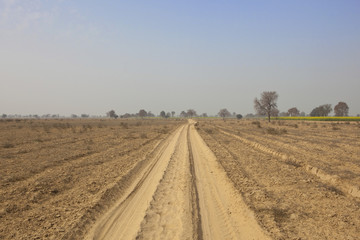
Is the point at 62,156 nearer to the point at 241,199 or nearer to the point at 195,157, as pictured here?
the point at 195,157

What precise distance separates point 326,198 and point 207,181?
3.69 m

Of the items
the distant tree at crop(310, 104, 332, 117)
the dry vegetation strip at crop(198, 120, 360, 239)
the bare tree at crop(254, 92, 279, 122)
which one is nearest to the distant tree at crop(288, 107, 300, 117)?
the distant tree at crop(310, 104, 332, 117)

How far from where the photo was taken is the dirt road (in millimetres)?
4688

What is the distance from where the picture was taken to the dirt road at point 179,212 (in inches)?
185

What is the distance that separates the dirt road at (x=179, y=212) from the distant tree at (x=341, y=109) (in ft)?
476

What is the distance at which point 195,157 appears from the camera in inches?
528

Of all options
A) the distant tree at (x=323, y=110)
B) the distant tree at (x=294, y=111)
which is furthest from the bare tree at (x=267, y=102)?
the distant tree at (x=294, y=111)

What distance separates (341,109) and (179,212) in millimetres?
149551

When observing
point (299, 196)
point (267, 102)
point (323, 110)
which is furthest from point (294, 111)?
point (299, 196)

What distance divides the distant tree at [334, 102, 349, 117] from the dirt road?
5717 inches

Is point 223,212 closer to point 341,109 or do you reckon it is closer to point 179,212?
point 179,212

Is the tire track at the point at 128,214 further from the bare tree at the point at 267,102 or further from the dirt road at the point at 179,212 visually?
the bare tree at the point at 267,102

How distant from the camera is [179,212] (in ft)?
18.5

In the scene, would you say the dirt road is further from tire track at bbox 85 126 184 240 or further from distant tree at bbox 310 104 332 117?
distant tree at bbox 310 104 332 117
